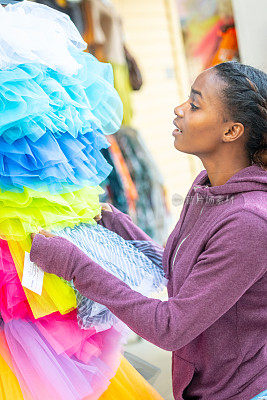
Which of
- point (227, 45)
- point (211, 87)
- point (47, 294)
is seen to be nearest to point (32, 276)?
point (47, 294)

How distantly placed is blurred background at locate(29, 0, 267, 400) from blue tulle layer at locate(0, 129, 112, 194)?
897mm

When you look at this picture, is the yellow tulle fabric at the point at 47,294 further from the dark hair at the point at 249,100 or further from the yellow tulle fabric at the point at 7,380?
the dark hair at the point at 249,100

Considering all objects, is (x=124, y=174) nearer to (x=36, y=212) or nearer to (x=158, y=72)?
(x=158, y=72)

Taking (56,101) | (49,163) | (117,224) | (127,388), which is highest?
(56,101)

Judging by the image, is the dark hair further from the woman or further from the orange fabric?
Result: the orange fabric

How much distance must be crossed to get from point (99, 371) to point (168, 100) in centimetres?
325

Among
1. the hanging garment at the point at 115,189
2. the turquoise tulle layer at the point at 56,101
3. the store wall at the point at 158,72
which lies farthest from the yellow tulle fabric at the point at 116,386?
the store wall at the point at 158,72

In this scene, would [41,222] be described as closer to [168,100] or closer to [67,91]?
[67,91]

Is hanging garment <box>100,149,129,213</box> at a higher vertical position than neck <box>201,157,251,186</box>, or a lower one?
lower

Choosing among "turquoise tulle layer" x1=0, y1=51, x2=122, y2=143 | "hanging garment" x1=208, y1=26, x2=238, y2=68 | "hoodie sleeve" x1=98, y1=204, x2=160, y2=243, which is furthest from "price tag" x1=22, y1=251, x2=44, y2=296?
"hanging garment" x1=208, y1=26, x2=238, y2=68

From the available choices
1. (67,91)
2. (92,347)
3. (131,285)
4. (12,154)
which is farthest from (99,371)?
(67,91)

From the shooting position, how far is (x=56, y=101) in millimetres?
1134

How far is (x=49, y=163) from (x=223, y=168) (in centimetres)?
48

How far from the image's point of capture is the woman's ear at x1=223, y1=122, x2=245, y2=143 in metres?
1.22
